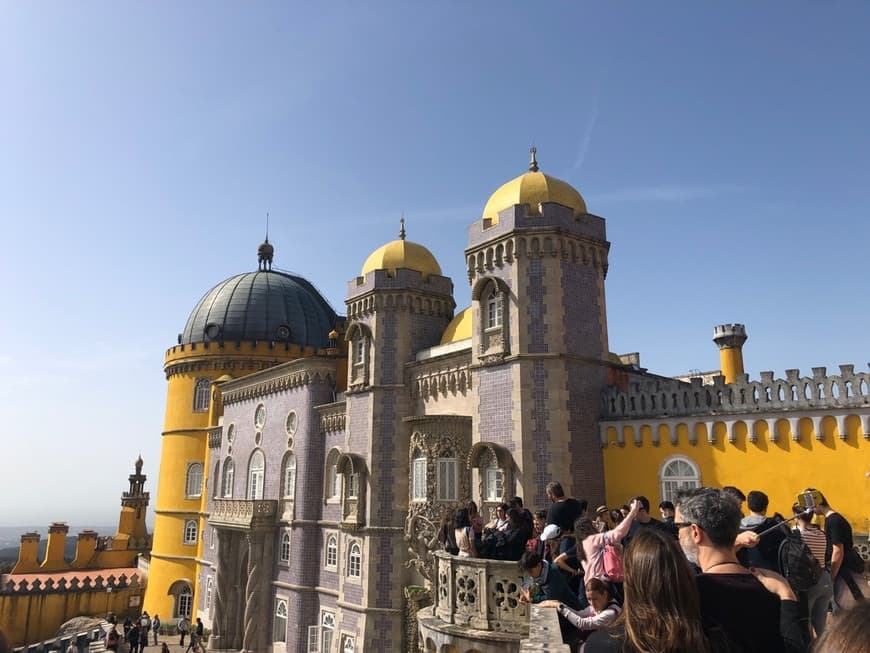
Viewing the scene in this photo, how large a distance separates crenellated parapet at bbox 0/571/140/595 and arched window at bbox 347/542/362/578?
2728 cm

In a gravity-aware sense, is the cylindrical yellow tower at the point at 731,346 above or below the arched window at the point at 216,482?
above

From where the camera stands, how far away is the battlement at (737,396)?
14256 mm

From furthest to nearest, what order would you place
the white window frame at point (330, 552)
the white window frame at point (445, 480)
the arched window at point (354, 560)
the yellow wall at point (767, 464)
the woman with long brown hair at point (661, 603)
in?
1. the white window frame at point (330, 552)
2. the arched window at point (354, 560)
3. the white window frame at point (445, 480)
4. the yellow wall at point (767, 464)
5. the woman with long brown hair at point (661, 603)

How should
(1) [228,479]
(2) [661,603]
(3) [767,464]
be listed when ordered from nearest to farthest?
(2) [661,603]
(3) [767,464]
(1) [228,479]

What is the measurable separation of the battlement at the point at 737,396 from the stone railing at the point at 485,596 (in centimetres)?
763

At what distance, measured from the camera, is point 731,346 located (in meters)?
24.9

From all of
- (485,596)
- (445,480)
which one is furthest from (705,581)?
(445,480)

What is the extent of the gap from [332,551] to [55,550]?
3037cm

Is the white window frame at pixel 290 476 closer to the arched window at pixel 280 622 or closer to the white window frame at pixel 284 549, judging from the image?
the white window frame at pixel 284 549

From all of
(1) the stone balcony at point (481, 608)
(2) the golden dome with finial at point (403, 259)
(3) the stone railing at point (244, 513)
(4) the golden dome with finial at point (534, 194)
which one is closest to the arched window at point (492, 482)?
(1) the stone balcony at point (481, 608)

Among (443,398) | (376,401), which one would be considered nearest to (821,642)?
(443,398)

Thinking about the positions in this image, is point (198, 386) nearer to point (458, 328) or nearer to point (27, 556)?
point (27, 556)

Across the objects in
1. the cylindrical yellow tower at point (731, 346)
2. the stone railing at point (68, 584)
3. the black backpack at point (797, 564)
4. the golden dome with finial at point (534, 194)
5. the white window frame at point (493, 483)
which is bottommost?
the stone railing at point (68, 584)

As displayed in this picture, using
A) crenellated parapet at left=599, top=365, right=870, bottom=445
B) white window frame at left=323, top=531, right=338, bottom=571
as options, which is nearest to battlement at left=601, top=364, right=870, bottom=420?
crenellated parapet at left=599, top=365, right=870, bottom=445
